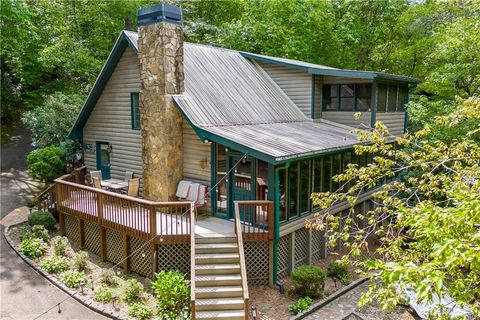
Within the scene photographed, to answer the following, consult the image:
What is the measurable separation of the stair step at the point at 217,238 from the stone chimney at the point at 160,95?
2.35 meters

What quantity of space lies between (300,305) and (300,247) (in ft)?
8.75

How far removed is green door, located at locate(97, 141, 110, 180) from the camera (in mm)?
16453

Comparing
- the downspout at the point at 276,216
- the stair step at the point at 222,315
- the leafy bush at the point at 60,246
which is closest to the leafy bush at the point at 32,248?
the leafy bush at the point at 60,246

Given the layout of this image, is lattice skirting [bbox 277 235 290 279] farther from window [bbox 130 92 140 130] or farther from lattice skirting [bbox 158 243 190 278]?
window [bbox 130 92 140 130]

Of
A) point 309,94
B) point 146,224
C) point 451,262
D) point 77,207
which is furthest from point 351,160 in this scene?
point 451,262

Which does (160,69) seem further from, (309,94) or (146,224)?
(309,94)

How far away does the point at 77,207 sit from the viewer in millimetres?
13320

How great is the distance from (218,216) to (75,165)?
8.64 metres

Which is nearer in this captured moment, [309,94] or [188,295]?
[188,295]

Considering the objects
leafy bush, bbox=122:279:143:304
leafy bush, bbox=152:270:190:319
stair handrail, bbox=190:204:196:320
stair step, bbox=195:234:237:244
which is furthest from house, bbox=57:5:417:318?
leafy bush, bbox=152:270:190:319

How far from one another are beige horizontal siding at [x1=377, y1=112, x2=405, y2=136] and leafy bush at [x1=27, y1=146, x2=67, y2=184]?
13.8 meters

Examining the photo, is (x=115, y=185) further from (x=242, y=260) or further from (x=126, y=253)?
(x=242, y=260)

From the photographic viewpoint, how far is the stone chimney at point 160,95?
12.3 m

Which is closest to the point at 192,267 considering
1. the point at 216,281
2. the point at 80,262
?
the point at 216,281
